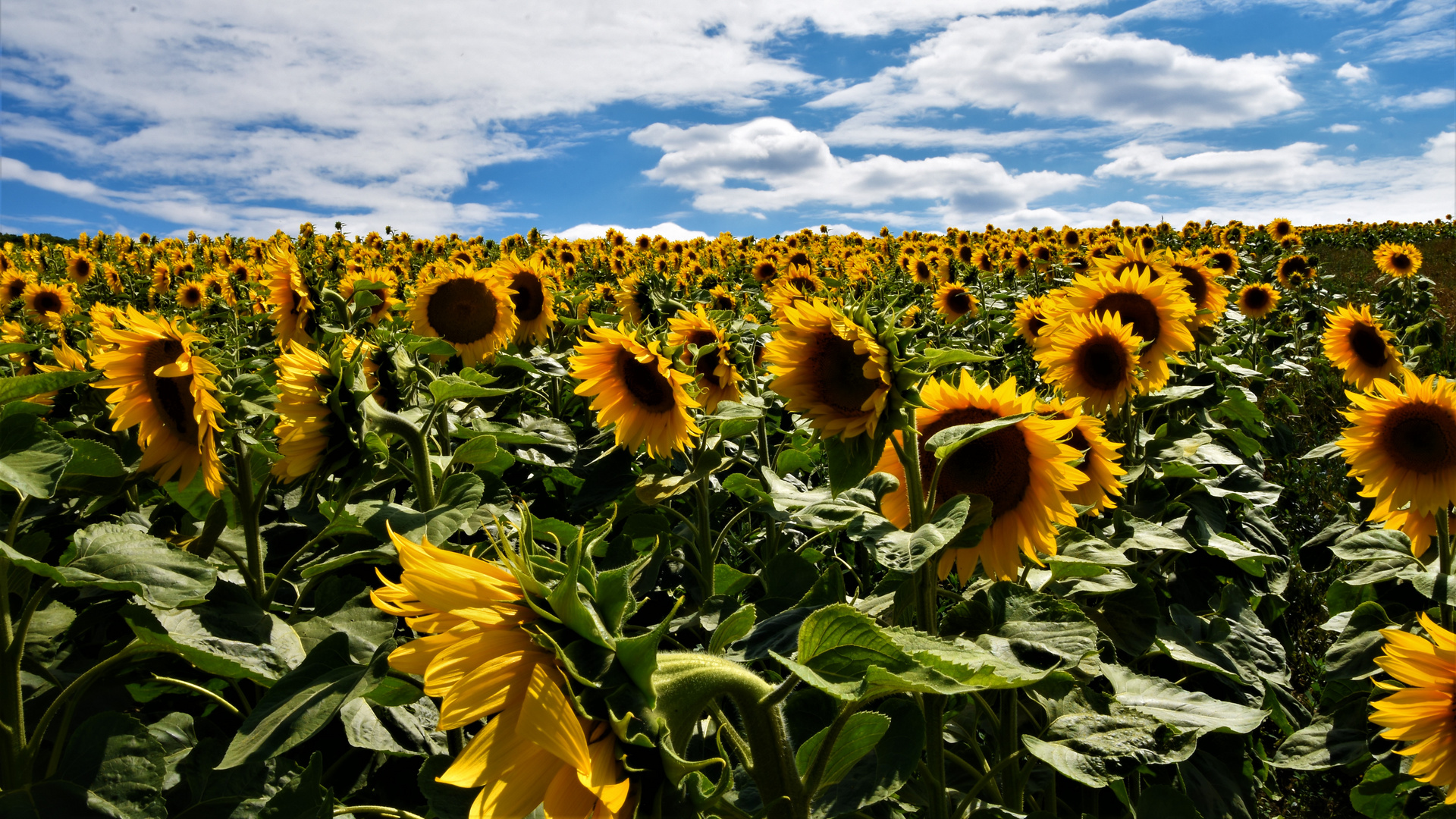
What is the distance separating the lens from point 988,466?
6.35 ft

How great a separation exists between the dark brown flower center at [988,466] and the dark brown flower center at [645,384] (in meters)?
1.04

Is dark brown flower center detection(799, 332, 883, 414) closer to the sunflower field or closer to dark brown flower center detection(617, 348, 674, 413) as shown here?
the sunflower field

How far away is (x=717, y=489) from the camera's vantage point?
3.36 metres

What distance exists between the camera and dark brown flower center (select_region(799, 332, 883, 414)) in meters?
1.88

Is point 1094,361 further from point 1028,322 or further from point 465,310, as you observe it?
point 465,310

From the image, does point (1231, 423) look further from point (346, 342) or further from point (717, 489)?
point (346, 342)

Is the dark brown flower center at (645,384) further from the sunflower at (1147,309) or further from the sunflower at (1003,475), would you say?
the sunflower at (1147,309)

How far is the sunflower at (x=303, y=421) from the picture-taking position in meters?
1.90

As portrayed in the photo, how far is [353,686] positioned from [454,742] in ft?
1.58

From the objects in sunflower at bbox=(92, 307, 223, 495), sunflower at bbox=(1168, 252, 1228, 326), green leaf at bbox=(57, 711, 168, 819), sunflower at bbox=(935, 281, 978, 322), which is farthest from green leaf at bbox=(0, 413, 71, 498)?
sunflower at bbox=(935, 281, 978, 322)

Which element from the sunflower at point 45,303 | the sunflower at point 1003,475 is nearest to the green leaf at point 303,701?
the sunflower at point 1003,475

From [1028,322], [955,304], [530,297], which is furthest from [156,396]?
[955,304]

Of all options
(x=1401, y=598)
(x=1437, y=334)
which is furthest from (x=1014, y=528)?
(x=1437, y=334)

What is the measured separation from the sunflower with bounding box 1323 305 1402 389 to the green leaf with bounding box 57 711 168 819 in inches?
230
